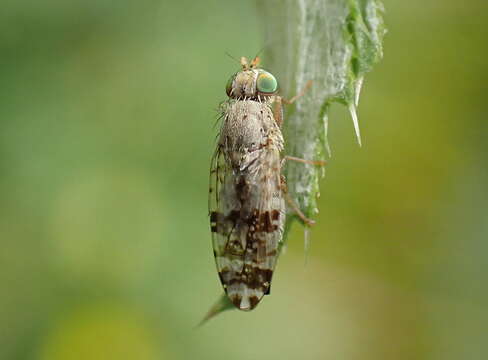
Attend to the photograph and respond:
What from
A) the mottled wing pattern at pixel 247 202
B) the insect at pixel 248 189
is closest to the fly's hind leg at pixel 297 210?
the insect at pixel 248 189

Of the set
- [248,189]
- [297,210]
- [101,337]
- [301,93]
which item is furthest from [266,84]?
[101,337]

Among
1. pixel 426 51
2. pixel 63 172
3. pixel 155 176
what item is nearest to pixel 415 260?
pixel 426 51

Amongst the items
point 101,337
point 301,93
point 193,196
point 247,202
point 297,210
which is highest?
point 301,93

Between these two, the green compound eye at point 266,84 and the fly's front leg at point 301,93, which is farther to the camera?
the green compound eye at point 266,84

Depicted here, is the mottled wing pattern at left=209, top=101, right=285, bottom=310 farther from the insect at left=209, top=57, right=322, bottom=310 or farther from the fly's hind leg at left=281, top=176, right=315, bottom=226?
the fly's hind leg at left=281, top=176, right=315, bottom=226

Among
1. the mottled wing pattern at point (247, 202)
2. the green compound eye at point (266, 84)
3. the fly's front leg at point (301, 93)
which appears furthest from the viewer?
the green compound eye at point (266, 84)

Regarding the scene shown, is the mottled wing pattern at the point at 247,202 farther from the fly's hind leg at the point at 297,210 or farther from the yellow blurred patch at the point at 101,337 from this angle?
the yellow blurred patch at the point at 101,337

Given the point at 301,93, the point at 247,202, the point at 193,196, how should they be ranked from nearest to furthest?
the point at 301,93
the point at 247,202
the point at 193,196

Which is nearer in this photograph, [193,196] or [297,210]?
[297,210]

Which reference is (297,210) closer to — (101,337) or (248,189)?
(248,189)
